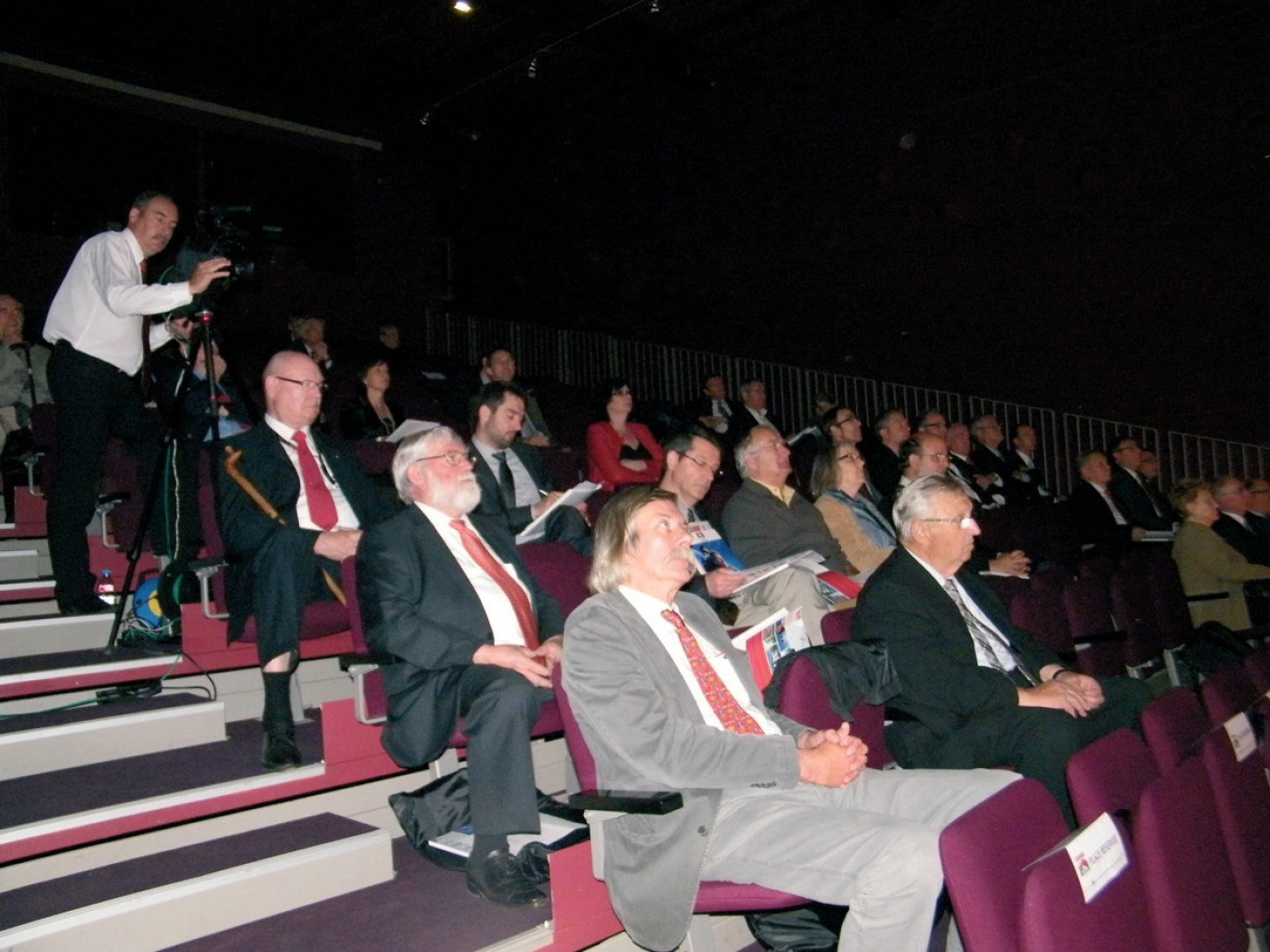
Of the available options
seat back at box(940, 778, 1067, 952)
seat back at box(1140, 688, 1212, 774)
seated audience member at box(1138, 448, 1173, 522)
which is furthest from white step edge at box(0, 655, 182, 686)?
seated audience member at box(1138, 448, 1173, 522)

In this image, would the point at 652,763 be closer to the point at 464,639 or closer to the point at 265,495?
the point at 464,639

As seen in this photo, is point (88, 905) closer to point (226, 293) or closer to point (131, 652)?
point (131, 652)

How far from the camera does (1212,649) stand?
4.01 metres

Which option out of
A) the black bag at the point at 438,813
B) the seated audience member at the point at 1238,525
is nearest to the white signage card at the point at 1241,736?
the black bag at the point at 438,813

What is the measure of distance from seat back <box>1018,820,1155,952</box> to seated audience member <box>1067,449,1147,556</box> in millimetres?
4589

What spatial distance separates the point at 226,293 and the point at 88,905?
6.10 feet

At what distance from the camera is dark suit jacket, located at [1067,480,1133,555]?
19.2 ft

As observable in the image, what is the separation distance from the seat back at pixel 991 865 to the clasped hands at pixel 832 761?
0.38 meters

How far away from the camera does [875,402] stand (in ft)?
27.6

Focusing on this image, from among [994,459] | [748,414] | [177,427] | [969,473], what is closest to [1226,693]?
[177,427]

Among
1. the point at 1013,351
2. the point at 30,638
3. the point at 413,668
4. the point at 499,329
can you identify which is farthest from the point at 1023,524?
the point at 499,329

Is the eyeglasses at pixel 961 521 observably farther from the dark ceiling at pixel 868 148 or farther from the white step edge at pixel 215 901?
the dark ceiling at pixel 868 148

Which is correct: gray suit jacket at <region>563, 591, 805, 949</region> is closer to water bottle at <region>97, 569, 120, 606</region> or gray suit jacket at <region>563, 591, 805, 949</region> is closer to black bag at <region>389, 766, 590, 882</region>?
black bag at <region>389, 766, 590, 882</region>

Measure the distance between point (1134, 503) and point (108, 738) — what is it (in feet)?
18.6
